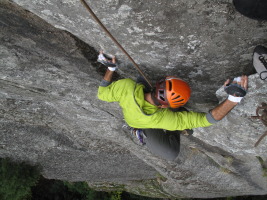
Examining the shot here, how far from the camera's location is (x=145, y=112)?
3.88 metres

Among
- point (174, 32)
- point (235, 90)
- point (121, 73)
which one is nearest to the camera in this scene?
point (174, 32)

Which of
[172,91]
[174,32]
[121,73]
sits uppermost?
[174,32]

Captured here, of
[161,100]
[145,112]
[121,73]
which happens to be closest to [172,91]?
[161,100]

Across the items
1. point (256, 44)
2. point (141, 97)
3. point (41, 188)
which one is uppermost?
point (256, 44)

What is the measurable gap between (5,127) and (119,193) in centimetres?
783

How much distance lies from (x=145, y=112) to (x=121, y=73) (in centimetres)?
85

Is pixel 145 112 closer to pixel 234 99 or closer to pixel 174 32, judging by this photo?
pixel 234 99

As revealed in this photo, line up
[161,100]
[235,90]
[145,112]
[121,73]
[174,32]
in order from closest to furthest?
[174,32], [235,90], [161,100], [145,112], [121,73]

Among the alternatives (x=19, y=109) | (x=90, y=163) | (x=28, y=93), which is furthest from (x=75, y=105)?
(x=90, y=163)

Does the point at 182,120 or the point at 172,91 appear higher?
the point at 172,91

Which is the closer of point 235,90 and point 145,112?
point 235,90

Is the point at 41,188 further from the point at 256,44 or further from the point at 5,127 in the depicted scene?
the point at 256,44

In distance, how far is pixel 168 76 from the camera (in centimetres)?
354

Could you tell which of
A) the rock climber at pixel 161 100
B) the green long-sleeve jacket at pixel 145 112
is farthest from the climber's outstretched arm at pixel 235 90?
the green long-sleeve jacket at pixel 145 112
